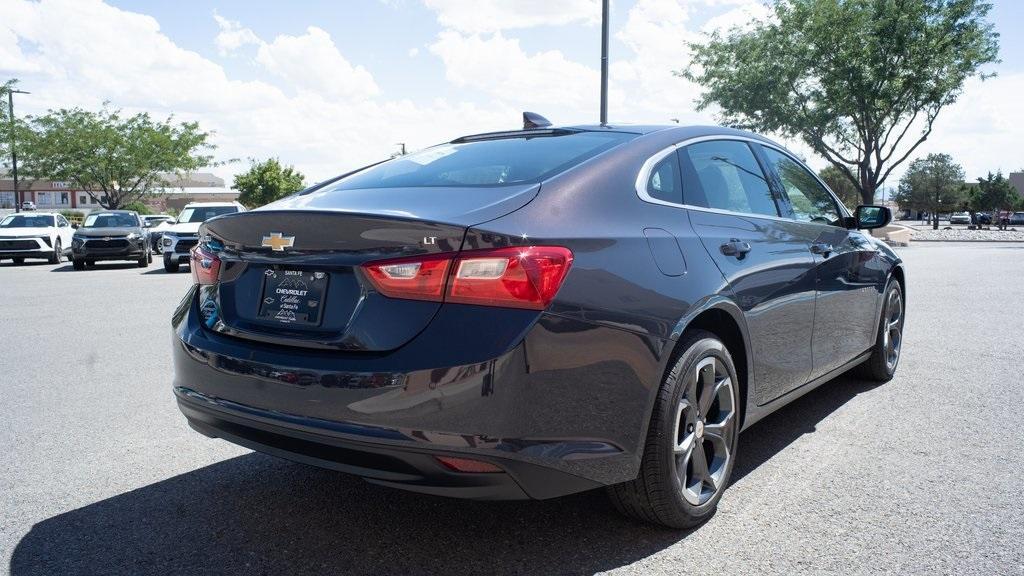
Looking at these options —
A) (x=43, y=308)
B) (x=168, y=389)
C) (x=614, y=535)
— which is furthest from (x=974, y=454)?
(x=43, y=308)

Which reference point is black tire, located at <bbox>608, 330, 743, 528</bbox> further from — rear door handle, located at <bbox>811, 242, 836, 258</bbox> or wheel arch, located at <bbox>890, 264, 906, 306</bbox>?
wheel arch, located at <bbox>890, 264, 906, 306</bbox>

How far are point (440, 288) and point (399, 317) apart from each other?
17 cm

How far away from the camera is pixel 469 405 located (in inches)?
100

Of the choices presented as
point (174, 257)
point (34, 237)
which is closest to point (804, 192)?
point (174, 257)

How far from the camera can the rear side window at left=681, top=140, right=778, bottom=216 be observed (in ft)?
12.0

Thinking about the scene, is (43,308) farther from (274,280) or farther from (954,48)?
(954,48)

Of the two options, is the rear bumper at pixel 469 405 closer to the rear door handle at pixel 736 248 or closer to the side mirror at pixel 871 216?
the rear door handle at pixel 736 248

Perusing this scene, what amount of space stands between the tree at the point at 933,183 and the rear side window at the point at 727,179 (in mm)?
81119

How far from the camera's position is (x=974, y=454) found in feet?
13.8

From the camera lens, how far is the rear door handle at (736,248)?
3.48 m

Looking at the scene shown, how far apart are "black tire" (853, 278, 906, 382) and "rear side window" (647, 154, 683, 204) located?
276 centimetres

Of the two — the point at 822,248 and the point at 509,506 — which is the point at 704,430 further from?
the point at 822,248

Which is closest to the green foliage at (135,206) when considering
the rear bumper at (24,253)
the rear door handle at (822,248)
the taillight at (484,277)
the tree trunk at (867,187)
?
the rear bumper at (24,253)

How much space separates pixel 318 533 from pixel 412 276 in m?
1.22
